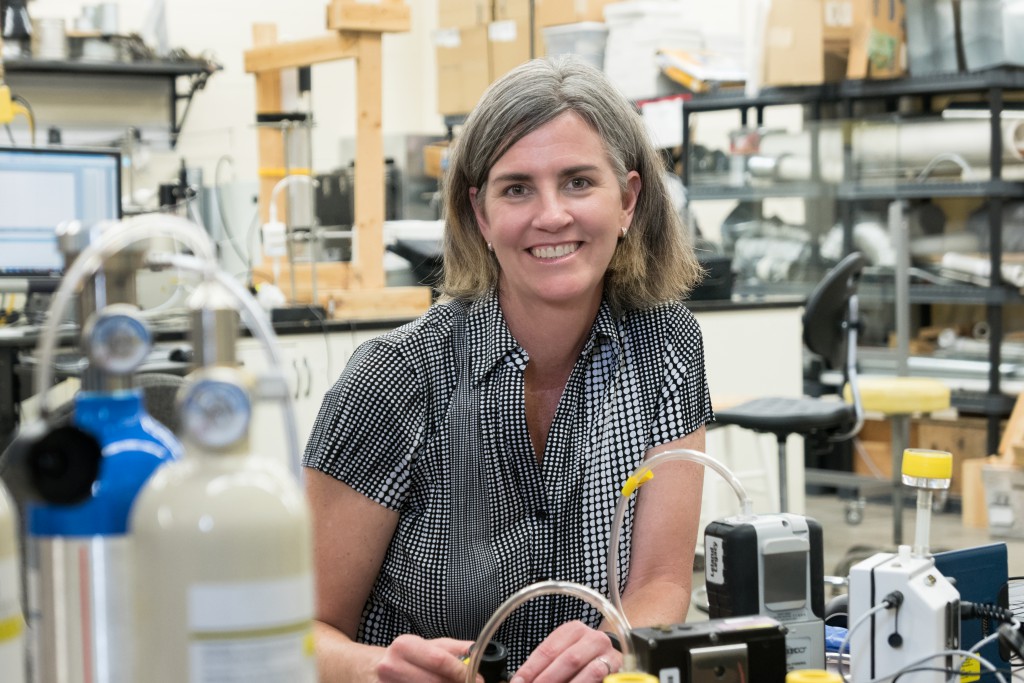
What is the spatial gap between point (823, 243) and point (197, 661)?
16.3 feet

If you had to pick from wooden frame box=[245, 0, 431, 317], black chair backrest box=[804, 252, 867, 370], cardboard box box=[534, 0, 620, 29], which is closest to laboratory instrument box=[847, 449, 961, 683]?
wooden frame box=[245, 0, 431, 317]

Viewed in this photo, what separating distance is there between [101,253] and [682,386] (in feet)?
3.31

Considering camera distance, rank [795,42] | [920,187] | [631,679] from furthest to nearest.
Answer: [795,42] → [920,187] → [631,679]

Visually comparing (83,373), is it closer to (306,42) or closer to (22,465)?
(22,465)

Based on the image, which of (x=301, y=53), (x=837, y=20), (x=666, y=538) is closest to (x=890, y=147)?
(x=837, y=20)

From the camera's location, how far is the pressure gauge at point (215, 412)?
1.94 ft

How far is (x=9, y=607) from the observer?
2.16ft

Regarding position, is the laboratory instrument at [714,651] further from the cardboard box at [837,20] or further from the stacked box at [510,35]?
the stacked box at [510,35]

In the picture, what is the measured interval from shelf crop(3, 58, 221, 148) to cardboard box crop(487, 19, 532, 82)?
150 cm

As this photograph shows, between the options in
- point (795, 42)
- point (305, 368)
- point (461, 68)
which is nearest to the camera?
point (305, 368)

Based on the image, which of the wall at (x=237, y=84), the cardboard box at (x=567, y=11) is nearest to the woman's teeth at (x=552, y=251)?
the cardboard box at (x=567, y=11)

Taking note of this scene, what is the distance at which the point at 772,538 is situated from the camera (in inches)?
38.8

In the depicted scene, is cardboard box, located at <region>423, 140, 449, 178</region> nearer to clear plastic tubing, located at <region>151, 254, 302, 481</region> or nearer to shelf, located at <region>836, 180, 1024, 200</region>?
shelf, located at <region>836, 180, 1024, 200</region>

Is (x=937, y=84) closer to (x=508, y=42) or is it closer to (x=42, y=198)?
(x=508, y=42)
